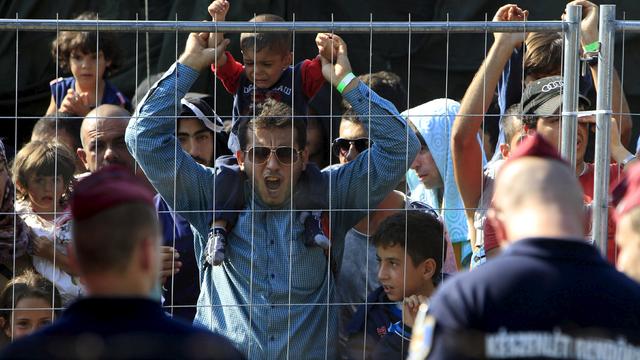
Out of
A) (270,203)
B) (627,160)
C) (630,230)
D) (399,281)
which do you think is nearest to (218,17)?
(270,203)

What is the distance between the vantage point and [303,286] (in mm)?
5129

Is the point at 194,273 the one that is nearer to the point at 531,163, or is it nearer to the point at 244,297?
the point at 244,297

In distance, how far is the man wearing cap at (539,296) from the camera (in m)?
3.27

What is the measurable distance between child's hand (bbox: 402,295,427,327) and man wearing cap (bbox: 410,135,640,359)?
171 centimetres

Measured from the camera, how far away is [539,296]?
10.8ft

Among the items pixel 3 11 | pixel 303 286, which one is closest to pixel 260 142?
pixel 303 286

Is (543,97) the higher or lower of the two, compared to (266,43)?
lower

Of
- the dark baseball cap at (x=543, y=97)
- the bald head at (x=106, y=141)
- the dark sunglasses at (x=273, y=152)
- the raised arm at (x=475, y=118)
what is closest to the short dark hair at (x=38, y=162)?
the bald head at (x=106, y=141)

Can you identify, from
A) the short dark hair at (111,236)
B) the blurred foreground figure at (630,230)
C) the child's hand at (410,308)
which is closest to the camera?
the short dark hair at (111,236)

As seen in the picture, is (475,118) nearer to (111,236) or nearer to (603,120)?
(603,120)

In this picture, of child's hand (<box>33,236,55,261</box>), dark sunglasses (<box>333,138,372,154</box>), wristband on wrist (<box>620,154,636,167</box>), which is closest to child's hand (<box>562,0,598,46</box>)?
wristband on wrist (<box>620,154,636,167</box>)

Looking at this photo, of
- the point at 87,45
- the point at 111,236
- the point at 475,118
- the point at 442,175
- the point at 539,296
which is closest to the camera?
the point at 111,236

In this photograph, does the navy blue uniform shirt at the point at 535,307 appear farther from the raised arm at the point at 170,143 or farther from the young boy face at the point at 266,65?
the young boy face at the point at 266,65

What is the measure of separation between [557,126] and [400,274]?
0.90 metres
